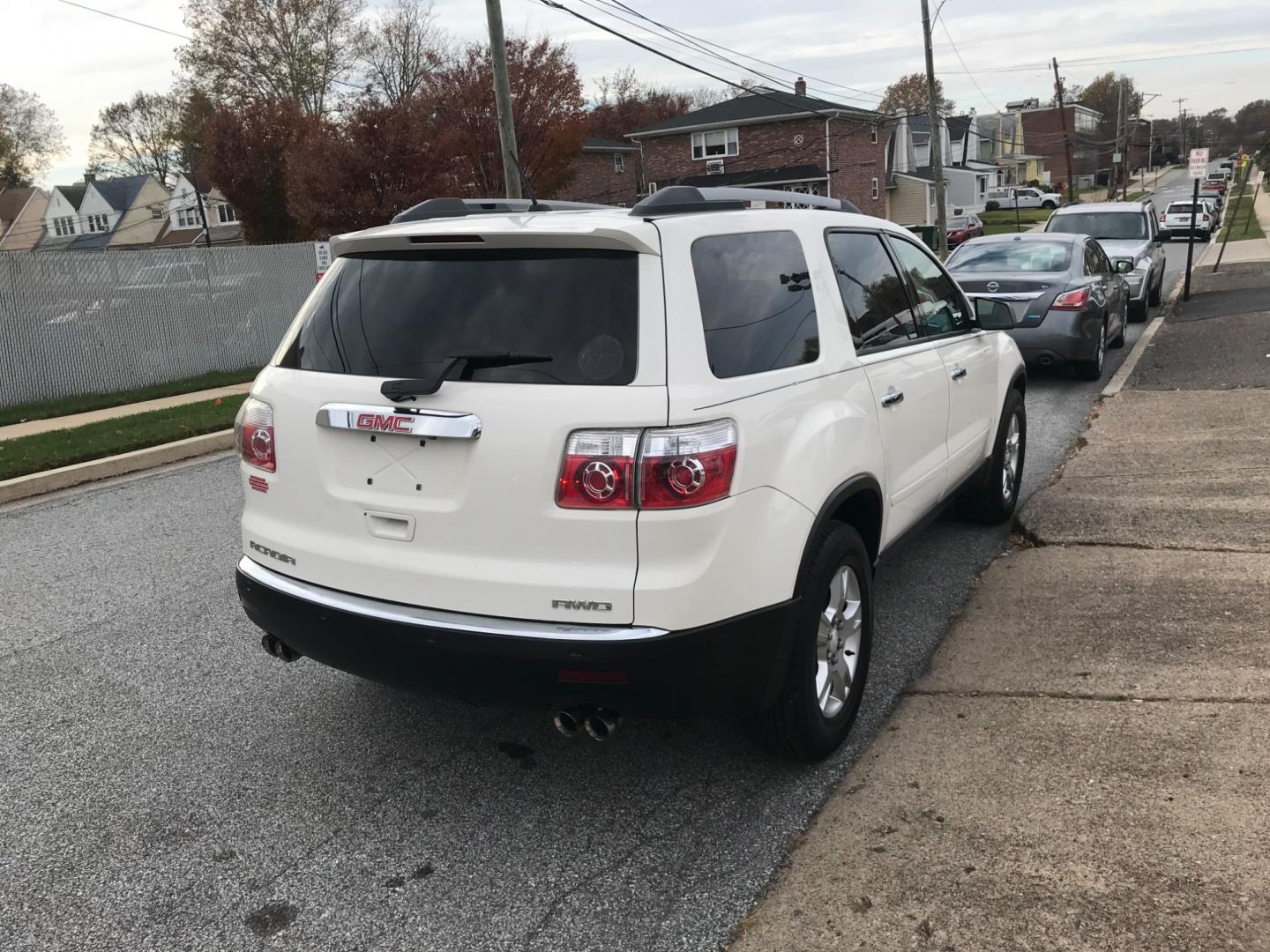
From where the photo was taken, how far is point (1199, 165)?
19.4 m

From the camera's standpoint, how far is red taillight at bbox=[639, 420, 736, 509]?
2.77 metres

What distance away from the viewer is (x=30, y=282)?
44.5ft

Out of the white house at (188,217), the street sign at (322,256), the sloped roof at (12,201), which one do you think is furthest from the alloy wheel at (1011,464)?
the sloped roof at (12,201)

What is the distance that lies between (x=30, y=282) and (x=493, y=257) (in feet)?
42.8

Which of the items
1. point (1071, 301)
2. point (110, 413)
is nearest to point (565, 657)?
point (1071, 301)

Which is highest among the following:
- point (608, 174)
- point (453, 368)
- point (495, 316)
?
point (608, 174)

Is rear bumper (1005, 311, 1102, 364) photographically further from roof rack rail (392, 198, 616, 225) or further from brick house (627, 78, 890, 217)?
brick house (627, 78, 890, 217)

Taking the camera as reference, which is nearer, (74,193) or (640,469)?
(640,469)

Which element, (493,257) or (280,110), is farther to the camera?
(280,110)

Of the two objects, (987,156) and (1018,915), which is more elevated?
(987,156)

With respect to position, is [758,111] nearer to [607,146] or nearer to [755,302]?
[607,146]

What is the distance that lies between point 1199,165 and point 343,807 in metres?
21.1

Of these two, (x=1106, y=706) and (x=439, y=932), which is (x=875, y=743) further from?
(x=439, y=932)

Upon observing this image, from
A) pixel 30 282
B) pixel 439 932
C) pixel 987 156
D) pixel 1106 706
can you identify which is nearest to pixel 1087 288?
pixel 1106 706
